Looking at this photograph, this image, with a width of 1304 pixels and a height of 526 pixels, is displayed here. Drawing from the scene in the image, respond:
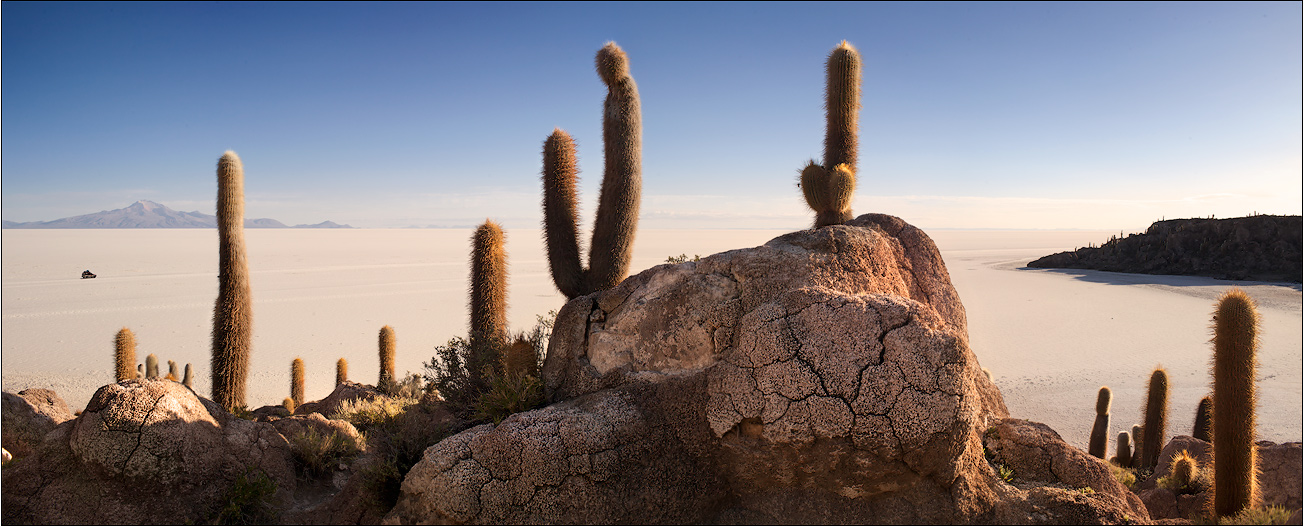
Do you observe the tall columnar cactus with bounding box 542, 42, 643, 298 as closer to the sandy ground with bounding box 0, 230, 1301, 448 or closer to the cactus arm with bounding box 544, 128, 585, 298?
the cactus arm with bounding box 544, 128, 585, 298

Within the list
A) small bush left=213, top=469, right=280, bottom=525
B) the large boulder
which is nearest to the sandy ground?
the large boulder

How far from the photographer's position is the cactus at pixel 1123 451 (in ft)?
29.7

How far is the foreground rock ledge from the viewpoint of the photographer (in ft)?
12.4

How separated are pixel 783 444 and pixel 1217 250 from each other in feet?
128

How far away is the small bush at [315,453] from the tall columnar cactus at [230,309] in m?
3.57

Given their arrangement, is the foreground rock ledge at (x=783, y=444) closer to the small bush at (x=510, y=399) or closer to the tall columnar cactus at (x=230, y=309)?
the small bush at (x=510, y=399)

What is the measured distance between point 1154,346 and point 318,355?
22649mm

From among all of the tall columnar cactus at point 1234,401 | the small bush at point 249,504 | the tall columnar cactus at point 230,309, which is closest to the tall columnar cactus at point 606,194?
the small bush at point 249,504

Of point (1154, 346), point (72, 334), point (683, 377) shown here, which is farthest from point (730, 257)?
point (72, 334)

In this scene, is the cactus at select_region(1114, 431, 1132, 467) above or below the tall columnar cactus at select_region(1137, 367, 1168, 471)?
below

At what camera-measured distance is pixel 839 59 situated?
7488 millimetres

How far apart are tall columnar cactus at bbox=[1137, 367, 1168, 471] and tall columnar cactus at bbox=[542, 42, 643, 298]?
7559 millimetres

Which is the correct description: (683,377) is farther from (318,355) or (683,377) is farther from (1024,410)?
(318,355)

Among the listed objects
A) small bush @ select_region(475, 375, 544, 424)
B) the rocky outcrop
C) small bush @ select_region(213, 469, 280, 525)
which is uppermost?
small bush @ select_region(475, 375, 544, 424)
